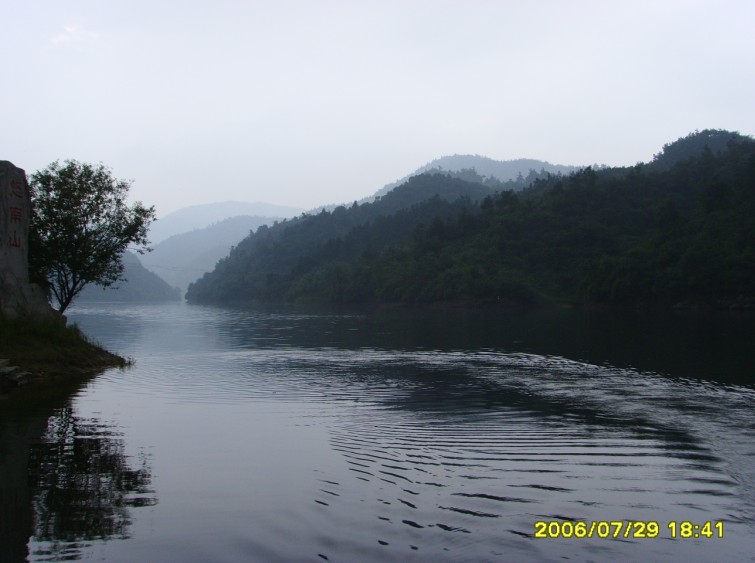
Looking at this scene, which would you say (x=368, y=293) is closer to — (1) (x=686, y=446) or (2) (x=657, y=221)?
(2) (x=657, y=221)

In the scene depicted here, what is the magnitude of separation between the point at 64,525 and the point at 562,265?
106m

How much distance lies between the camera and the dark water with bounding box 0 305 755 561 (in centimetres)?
699

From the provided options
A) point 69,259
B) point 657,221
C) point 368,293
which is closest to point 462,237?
point 368,293

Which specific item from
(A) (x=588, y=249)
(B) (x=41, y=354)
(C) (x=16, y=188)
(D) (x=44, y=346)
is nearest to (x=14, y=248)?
(C) (x=16, y=188)

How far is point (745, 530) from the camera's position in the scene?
7.62 m

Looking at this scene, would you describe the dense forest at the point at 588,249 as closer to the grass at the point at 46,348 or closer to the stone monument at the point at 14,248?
the grass at the point at 46,348

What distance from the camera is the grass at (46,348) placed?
65.7 feet

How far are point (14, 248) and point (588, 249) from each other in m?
98.9

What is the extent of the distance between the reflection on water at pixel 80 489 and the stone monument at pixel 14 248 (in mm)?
10770

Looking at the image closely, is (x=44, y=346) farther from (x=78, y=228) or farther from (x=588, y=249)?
(x=588, y=249)

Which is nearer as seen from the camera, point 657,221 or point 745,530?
point 745,530

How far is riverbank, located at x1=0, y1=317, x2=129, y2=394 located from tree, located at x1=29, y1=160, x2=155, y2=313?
4.55 m
